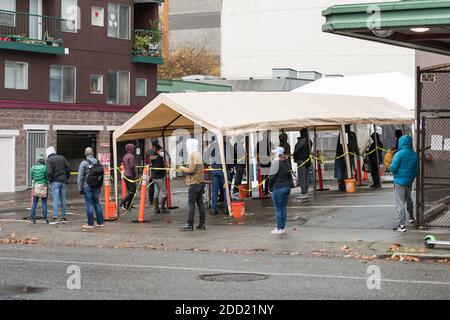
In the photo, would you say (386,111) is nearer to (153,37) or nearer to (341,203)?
(341,203)

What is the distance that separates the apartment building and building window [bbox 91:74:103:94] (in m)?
0.04

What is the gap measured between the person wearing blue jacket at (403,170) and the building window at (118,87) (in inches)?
1018

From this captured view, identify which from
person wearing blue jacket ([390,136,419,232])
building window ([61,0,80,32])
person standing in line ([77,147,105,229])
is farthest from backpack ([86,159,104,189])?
building window ([61,0,80,32])

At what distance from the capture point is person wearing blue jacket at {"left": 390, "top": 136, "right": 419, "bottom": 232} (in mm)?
15961

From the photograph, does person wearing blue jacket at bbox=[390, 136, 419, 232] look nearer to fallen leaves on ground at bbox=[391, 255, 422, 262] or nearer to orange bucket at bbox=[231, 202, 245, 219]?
fallen leaves on ground at bbox=[391, 255, 422, 262]

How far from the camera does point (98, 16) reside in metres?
39.6

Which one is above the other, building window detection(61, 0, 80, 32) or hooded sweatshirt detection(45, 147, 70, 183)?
building window detection(61, 0, 80, 32)

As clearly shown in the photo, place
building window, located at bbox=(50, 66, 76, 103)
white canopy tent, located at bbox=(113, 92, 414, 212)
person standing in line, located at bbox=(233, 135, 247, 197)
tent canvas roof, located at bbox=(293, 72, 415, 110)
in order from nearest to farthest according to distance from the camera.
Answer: white canopy tent, located at bbox=(113, 92, 414, 212)
person standing in line, located at bbox=(233, 135, 247, 197)
tent canvas roof, located at bbox=(293, 72, 415, 110)
building window, located at bbox=(50, 66, 76, 103)

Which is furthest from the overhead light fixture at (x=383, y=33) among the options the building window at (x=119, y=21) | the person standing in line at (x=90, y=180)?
the building window at (x=119, y=21)

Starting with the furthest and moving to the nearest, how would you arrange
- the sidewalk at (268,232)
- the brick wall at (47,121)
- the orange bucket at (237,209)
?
the brick wall at (47,121), the orange bucket at (237,209), the sidewalk at (268,232)

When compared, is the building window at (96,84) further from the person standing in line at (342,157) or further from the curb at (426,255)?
the curb at (426,255)

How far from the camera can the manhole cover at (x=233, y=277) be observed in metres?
10.9

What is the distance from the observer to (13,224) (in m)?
20.4
